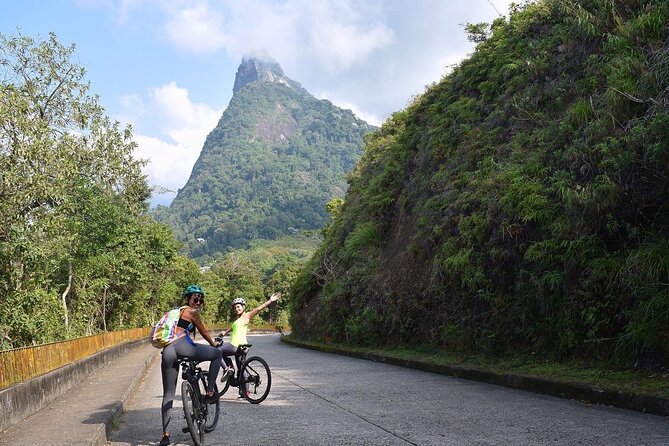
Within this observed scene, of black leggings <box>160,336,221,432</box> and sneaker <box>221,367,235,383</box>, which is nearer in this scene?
black leggings <box>160,336,221,432</box>

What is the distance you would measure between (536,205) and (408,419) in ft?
21.0

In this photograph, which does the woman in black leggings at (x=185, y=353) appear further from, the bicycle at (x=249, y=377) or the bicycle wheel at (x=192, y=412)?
the bicycle at (x=249, y=377)

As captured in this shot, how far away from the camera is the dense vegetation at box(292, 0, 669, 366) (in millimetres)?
9555

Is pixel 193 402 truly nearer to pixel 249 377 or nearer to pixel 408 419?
pixel 408 419

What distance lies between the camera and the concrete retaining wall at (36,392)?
25.2ft

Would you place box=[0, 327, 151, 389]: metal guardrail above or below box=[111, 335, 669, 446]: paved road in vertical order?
above

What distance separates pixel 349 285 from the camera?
23.9 meters

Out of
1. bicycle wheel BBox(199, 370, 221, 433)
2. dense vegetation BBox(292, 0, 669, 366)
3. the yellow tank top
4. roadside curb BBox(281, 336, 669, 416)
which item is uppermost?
dense vegetation BBox(292, 0, 669, 366)

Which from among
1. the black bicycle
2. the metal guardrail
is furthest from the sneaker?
the metal guardrail

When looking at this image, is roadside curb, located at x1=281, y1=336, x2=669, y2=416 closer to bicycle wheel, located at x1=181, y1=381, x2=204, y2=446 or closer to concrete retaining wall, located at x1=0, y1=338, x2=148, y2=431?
bicycle wheel, located at x1=181, y1=381, x2=204, y2=446

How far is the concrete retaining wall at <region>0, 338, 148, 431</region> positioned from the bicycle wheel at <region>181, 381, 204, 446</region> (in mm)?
2838

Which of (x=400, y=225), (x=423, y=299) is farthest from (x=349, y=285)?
(x=423, y=299)

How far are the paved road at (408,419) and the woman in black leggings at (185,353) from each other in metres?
0.65

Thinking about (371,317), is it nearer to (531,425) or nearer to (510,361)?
(510,361)
